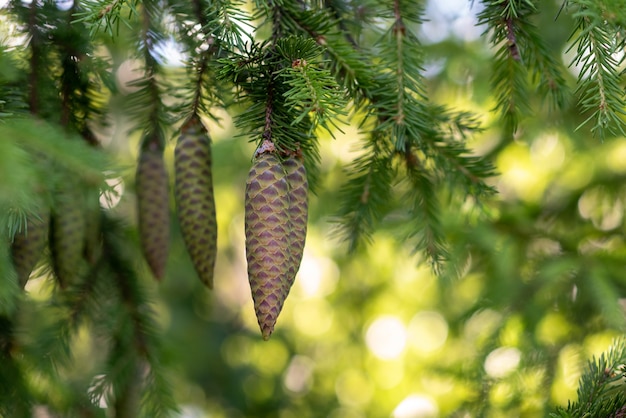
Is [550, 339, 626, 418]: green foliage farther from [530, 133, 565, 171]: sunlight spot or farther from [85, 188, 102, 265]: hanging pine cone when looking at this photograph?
[530, 133, 565, 171]: sunlight spot

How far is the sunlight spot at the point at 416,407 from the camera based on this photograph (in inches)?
112

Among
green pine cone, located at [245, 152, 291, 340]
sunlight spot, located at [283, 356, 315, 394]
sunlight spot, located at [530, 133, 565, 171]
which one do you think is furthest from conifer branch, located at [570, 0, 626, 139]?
sunlight spot, located at [283, 356, 315, 394]

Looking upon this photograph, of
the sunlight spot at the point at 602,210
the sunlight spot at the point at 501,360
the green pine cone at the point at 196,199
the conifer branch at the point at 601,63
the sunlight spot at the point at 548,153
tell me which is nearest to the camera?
the conifer branch at the point at 601,63

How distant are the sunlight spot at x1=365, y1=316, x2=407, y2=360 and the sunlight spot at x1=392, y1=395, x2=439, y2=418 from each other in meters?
0.41

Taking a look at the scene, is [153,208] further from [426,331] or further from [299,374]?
[299,374]

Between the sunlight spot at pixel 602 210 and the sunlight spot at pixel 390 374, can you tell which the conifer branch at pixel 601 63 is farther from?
the sunlight spot at pixel 390 374

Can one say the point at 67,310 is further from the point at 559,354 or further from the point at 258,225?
the point at 559,354

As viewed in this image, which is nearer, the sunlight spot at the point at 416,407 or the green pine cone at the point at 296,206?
the green pine cone at the point at 296,206

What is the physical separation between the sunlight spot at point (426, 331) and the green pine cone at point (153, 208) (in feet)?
8.06

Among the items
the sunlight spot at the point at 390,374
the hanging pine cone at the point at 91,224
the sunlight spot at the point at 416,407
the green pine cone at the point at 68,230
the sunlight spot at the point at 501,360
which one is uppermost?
the green pine cone at the point at 68,230

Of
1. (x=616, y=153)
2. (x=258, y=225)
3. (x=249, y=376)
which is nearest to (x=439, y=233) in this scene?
(x=258, y=225)

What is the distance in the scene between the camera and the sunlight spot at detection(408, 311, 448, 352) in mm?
3479

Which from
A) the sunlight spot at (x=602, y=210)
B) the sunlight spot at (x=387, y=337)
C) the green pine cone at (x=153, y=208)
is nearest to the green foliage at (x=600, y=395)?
the green pine cone at (x=153, y=208)

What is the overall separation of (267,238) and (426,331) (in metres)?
2.82
